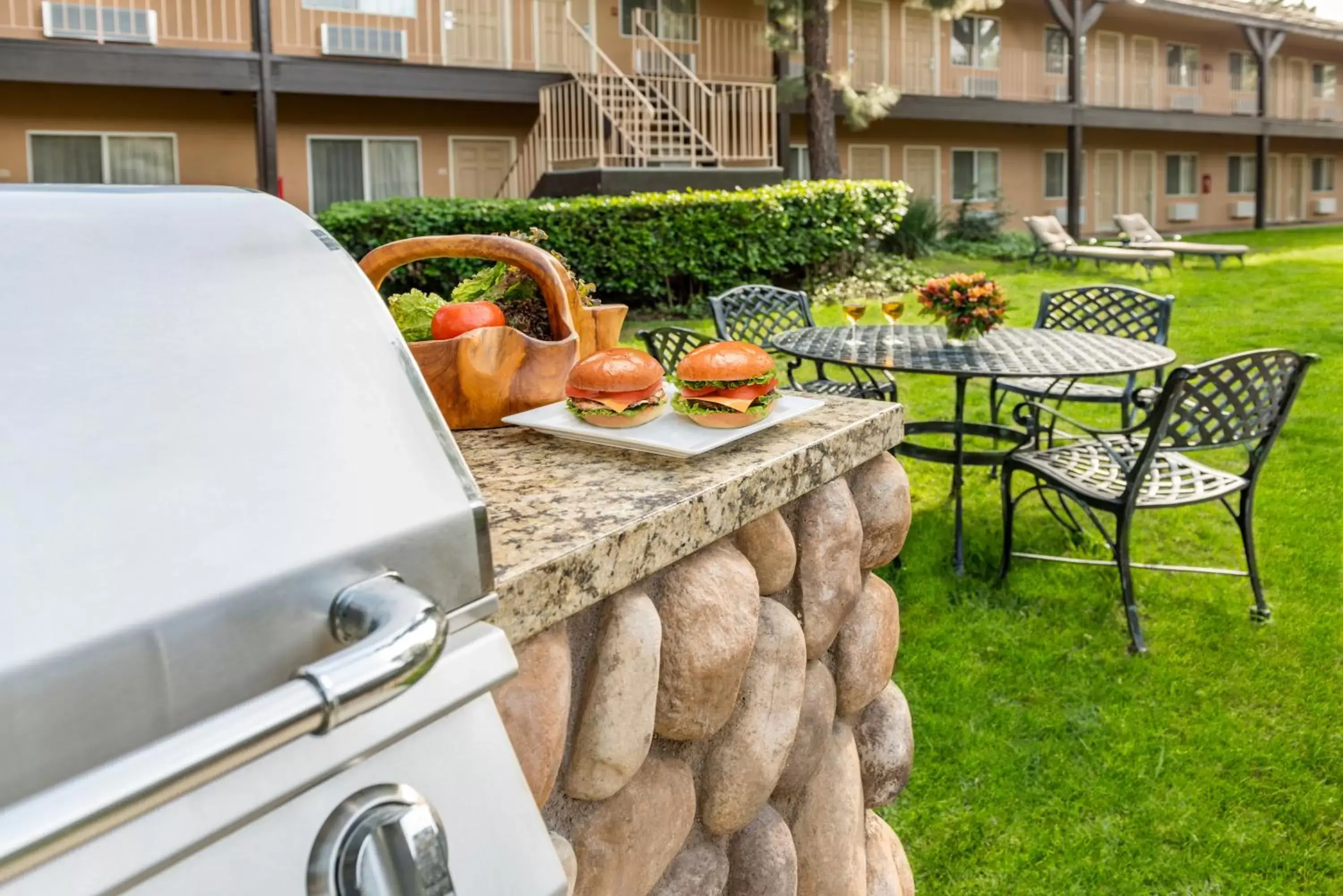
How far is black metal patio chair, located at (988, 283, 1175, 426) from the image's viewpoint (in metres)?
5.55

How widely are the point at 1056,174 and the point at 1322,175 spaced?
11313 millimetres

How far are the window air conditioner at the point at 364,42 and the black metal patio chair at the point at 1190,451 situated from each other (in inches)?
476

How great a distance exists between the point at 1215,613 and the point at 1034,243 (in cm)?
A: 1470

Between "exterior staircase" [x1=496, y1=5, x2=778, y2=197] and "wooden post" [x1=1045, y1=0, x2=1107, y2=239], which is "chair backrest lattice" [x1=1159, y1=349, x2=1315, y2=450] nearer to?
"exterior staircase" [x1=496, y1=5, x2=778, y2=197]

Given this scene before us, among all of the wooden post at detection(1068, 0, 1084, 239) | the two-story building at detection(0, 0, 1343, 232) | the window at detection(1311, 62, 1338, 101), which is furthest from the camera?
the window at detection(1311, 62, 1338, 101)

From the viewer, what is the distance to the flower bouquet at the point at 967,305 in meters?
4.84

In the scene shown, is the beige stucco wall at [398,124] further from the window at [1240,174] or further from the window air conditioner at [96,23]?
the window at [1240,174]

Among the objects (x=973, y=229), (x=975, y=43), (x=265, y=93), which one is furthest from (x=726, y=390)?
(x=975, y=43)

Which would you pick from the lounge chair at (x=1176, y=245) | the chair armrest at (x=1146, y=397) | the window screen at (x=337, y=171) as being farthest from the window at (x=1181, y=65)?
the chair armrest at (x=1146, y=397)

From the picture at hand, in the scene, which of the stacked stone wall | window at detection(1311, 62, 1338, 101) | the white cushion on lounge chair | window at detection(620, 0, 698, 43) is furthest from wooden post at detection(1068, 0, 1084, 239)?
the stacked stone wall

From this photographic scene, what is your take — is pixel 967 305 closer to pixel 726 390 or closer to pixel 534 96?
pixel 726 390

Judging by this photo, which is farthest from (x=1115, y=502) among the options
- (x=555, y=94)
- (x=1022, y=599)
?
(x=555, y=94)

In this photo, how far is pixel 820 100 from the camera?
14.3m

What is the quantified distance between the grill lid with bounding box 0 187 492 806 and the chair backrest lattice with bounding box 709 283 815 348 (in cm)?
509
